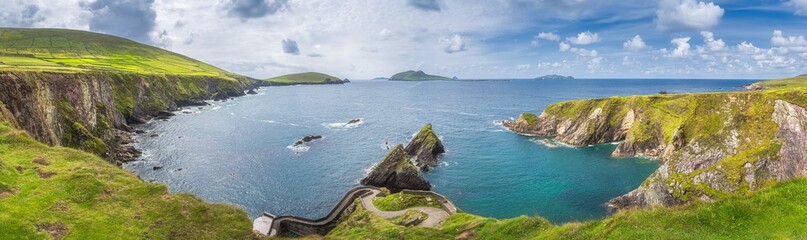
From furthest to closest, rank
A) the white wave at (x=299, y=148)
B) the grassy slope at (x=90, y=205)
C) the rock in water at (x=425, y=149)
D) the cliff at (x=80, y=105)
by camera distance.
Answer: the white wave at (x=299, y=148) → the rock in water at (x=425, y=149) → the cliff at (x=80, y=105) → the grassy slope at (x=90, y=205)

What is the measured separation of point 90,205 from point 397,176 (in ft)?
136

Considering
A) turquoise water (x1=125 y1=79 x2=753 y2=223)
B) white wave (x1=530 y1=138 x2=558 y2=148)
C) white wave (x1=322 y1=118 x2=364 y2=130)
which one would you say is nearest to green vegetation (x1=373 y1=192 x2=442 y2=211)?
turquoise water (x1=125 y1=79 x2=753 y2=223)

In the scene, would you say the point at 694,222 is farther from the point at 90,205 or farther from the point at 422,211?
the point at 90,205

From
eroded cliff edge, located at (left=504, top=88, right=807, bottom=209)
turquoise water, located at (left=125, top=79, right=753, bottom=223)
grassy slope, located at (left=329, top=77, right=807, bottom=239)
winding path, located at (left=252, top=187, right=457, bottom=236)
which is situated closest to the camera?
grassy slope, located at (left=329, top=77, right=807, bottom=239)

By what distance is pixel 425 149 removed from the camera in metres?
83.7

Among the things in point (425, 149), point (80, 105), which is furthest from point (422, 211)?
→ point (80, 105)

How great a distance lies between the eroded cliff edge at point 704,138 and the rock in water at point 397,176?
28869 millimetres

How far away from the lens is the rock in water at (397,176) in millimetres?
64938

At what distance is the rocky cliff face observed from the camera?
57.4 m

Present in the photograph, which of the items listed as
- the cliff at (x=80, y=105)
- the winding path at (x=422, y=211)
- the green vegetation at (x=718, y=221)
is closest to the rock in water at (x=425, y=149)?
the winding path at (x=422, y=211)

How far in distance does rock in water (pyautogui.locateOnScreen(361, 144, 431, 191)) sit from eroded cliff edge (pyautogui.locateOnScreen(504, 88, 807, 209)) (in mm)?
28869

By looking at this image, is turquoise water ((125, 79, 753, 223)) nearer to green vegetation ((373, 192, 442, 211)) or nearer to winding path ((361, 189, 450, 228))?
winding path ((361, 189, 450, 228))

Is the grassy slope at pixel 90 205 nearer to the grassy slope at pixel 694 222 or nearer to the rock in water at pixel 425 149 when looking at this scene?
the grassy slope at pixel 694 222

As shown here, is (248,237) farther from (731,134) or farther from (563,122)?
(563,122)
